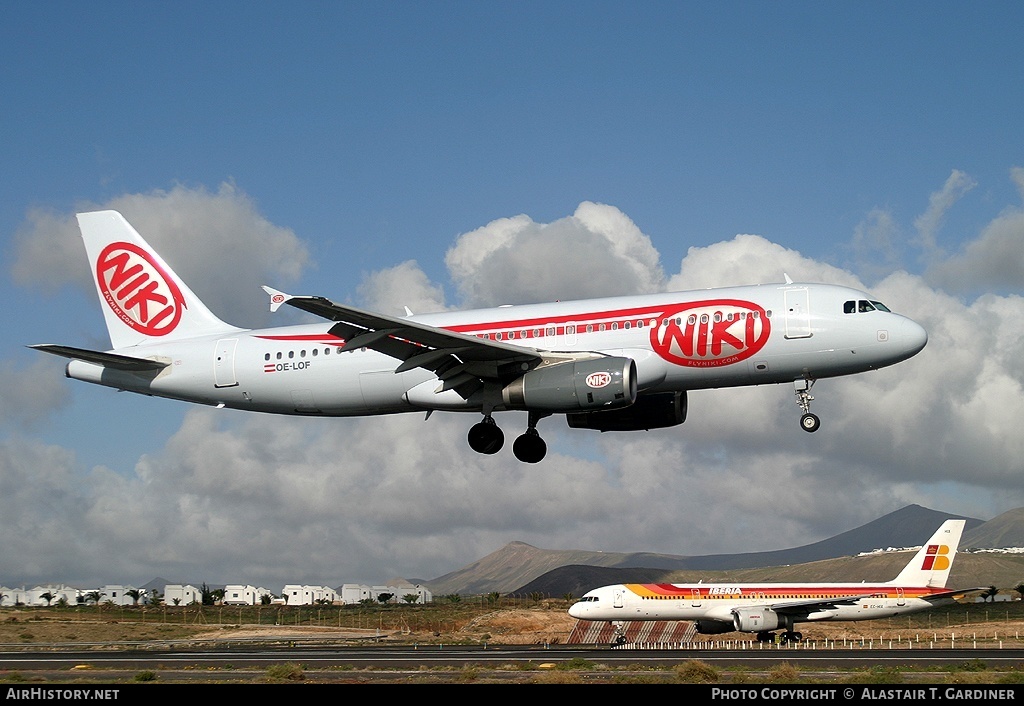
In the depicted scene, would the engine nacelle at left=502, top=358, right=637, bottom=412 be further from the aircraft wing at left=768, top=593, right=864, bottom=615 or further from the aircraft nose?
the aircraft wing at left=768, top=593, right=864, bottom=615

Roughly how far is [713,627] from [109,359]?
38938 millimetres

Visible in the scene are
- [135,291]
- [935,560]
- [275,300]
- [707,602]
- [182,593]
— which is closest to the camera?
[275,300]

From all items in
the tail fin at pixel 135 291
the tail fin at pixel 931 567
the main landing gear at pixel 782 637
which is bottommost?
the main landing gear at pixel 782 637

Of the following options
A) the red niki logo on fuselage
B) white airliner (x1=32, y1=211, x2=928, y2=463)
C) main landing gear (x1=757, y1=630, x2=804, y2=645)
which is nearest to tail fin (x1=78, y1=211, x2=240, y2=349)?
the red niki logo on fuselage

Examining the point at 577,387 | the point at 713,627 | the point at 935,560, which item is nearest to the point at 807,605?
the point at 713,627

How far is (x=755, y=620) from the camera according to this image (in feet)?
205

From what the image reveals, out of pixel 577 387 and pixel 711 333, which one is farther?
pixel 711 333

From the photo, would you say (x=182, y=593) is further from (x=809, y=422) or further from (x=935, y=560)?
(x=809, y=422)

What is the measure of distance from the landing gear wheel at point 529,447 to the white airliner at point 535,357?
2.1 inches

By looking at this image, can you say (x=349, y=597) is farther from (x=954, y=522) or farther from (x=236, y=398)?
(x=236, y=398)

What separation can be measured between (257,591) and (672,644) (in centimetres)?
12902

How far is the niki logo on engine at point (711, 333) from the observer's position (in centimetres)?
3500

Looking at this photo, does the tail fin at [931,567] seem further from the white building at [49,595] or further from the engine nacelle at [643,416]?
the white building at [49,595]

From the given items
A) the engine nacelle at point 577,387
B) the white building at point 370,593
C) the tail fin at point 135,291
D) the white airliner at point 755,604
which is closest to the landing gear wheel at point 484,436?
the engine nacelle at point 577,387
